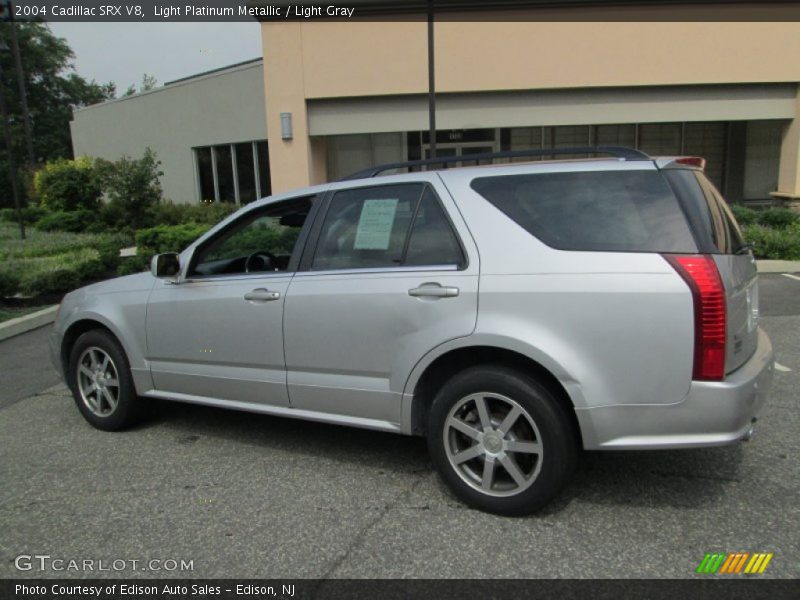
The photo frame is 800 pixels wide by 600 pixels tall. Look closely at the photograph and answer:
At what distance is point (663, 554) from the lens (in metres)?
2.95

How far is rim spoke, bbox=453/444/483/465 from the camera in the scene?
3.34 m

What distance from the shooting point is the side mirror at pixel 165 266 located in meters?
4.40

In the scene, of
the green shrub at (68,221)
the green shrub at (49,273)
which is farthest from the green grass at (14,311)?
the green shrub at (68,221)

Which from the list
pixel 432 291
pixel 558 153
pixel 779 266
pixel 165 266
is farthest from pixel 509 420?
pixel 779 266

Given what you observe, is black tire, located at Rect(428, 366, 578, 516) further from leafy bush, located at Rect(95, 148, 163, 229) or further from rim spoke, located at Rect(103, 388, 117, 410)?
leafy bush, located at Rect(95, 148, 163, 229)

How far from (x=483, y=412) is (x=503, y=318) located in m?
0.49

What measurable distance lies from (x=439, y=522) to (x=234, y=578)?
103 cm

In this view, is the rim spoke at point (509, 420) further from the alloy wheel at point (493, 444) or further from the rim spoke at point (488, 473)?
the rim spoke at point (488, 473)

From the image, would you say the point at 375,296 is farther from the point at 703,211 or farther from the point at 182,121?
the point at 182,121

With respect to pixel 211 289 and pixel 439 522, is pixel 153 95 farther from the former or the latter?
pixel 439 522

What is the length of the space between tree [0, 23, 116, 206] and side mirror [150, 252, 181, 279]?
49.7 m

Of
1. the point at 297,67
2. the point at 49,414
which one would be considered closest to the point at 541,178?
the point at 49,414

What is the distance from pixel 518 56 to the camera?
14.2m
